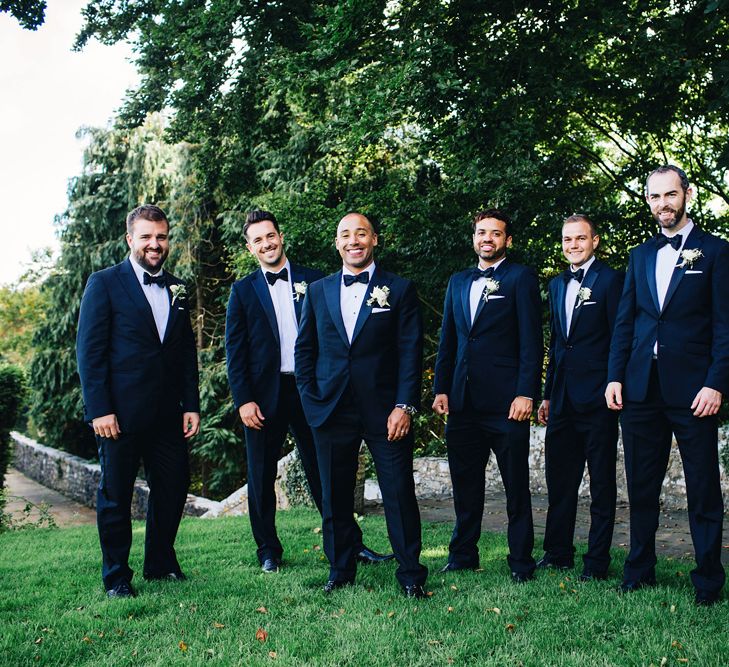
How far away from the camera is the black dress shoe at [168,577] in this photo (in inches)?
187

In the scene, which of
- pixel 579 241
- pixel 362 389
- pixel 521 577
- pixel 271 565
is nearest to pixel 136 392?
pixel 362 389

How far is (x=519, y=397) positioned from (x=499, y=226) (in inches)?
43.1

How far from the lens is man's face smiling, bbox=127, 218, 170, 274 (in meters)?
4.57

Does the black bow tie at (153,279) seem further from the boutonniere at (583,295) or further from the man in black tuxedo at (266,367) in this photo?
the boutonniere at (583,295)

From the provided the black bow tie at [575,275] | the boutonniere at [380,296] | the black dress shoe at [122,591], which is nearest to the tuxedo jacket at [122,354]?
the black dress shoe at [122,591]

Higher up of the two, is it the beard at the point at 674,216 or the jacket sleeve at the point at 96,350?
the beard at the point at 674,216

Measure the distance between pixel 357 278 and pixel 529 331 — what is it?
113 centimetres

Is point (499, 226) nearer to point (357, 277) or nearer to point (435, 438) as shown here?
point (357, 277)

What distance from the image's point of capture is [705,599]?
3949 mm

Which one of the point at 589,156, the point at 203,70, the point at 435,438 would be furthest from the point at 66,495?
the point at 589,156

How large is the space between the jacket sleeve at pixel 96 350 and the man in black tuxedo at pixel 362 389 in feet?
3.78

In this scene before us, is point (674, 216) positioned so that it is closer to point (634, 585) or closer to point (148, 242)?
point (634, 585)

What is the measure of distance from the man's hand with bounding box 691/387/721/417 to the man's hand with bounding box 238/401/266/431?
2.65 metres

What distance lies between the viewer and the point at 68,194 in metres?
19.1
